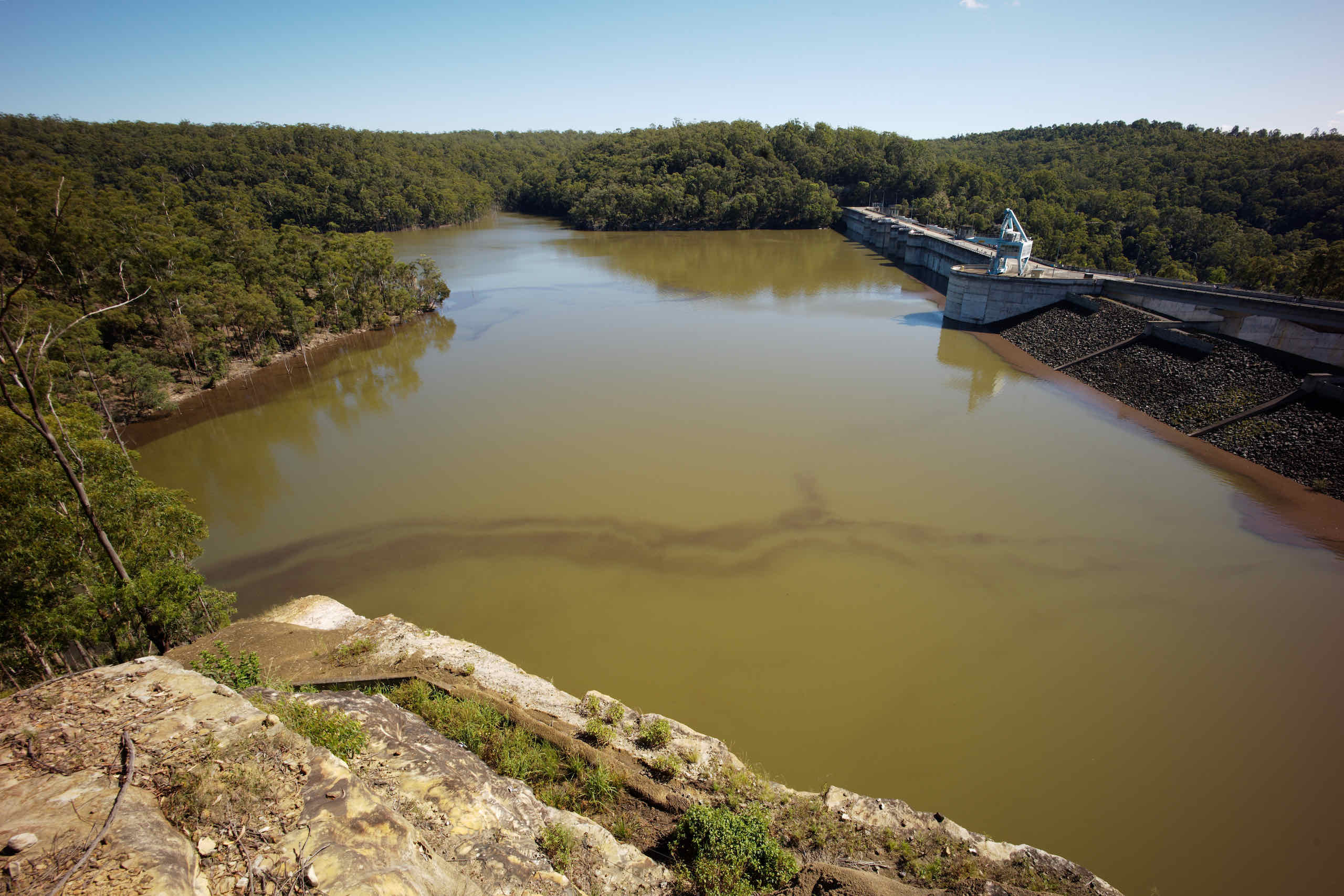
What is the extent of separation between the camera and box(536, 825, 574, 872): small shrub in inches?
259

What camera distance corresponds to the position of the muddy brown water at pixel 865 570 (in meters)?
10.1

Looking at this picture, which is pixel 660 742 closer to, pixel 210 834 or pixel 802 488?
pixel 210 834

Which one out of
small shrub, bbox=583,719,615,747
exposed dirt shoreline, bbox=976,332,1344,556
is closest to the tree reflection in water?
small shrub, bbox=583,719,615,747

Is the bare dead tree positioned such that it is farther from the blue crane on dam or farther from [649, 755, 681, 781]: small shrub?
the blue crane on dam

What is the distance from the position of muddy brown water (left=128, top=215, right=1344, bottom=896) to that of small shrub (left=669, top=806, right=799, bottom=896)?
131 inches

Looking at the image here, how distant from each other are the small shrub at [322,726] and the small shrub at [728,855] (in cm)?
423

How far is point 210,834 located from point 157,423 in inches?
1038

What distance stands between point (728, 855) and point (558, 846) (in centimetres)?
200

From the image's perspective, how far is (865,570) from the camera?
48.8ft

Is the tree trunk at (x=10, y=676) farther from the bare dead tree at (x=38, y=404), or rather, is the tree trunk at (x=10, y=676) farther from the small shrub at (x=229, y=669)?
the small shrub at (x=229, y=669)

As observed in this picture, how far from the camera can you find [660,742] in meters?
9.05

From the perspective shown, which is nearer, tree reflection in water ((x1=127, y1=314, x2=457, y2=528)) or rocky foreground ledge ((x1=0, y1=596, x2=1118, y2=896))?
rocky foreground ledge ((x1=0, y1=596, x2=1118, y2=896))

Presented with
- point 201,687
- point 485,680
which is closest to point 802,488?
point 485,680

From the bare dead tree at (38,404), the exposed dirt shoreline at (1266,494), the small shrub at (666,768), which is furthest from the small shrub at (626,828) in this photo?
the exposed dirt shoreline at (1266,494)
